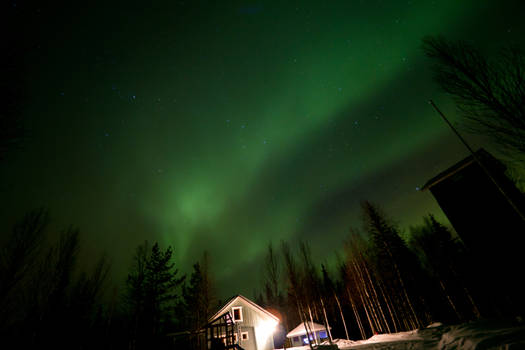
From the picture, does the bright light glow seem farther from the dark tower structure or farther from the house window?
the dark tower structure

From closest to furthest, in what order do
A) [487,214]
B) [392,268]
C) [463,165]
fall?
[487,214]
[463,165]
[392,268]

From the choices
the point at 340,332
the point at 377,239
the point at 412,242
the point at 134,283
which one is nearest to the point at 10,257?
→ the point at 134,283

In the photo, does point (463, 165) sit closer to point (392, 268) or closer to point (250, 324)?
point (392, 268)

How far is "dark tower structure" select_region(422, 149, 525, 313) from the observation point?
11.5 m

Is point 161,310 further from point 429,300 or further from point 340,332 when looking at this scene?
point 429,300

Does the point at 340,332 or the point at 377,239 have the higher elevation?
the point at 377,239

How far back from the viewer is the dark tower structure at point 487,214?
11.5 meters

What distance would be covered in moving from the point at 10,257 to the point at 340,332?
4598 centimetres

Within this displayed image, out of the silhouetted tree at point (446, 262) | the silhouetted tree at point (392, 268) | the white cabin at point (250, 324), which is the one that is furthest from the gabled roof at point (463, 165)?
the white cabin at point (250, 324)

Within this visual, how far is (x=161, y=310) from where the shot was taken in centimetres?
2516

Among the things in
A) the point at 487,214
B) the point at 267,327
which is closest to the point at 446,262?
the point at 487,214

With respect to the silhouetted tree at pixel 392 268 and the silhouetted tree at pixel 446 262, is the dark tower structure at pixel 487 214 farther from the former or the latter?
the silhouetted tree at pixel 446 262

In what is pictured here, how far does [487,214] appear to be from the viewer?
1239 cm

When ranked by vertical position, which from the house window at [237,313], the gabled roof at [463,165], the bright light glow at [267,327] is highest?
the gabled roof at [463,165]
